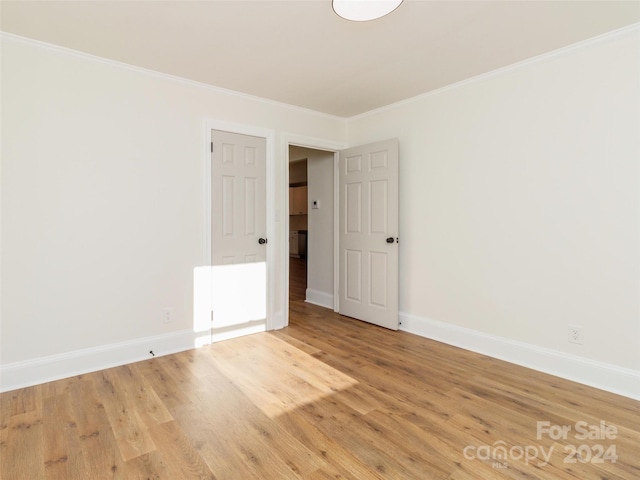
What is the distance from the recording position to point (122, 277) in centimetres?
306

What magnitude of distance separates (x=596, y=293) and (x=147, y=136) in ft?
12.7

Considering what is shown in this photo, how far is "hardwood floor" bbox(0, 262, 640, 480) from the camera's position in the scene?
1.77 metres

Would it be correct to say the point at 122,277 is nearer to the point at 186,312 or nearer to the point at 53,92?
the point at 186,312

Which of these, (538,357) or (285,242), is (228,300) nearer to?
(285,242)

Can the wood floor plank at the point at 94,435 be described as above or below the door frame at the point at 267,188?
below

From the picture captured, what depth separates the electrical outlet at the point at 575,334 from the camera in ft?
8.90

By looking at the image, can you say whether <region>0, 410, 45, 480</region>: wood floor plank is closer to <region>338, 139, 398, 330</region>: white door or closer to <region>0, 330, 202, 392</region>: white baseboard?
<region>0, 330, 202, 392</region>: white baseboard

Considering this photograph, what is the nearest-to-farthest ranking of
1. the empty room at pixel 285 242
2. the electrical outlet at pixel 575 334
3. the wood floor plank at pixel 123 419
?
the wood floor plank at pixel 123 419 → the empty room at pixel 285 242 → the electrical outlet at pixel 575 334

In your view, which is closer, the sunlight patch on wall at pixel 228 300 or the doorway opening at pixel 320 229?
the sunlight patch on wall at pixel 228 300

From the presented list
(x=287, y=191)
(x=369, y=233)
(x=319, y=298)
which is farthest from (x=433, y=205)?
(x=319, y=298)

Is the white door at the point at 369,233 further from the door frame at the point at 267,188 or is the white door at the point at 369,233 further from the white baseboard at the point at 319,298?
the door frame at the point at 267,188

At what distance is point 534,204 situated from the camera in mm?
2939

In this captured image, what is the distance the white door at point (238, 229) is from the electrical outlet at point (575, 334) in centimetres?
284

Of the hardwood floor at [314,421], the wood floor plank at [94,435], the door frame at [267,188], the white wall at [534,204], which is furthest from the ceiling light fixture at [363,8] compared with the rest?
the wood floor plank at [94,435]
